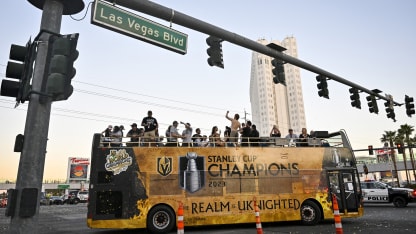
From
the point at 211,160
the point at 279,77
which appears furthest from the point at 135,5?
the point at 211,160

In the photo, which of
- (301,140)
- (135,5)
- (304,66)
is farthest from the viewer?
(301,140)

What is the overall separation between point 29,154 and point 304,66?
680cm

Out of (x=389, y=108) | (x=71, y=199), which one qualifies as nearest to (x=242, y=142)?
(x=389, y=108)

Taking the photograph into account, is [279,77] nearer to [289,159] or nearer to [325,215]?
[289,159]

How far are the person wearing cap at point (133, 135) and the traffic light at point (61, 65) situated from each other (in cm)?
694

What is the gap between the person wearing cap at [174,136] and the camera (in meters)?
11.9

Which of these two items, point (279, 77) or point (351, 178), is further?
point (351, 178)

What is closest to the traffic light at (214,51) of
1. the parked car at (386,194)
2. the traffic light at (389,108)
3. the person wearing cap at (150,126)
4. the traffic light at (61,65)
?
the traffic light at (61,65)

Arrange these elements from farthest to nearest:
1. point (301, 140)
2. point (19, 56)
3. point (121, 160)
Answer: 1. point (301, 140)
2. point (121, 160)
3. point (19, 56)

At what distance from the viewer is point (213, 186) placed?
11867 mm

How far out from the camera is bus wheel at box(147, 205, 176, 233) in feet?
35.8

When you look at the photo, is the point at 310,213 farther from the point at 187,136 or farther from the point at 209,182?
the point at 187,136

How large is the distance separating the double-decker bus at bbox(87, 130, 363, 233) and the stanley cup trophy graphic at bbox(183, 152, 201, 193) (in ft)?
0.12

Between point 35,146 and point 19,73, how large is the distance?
1215 mm
